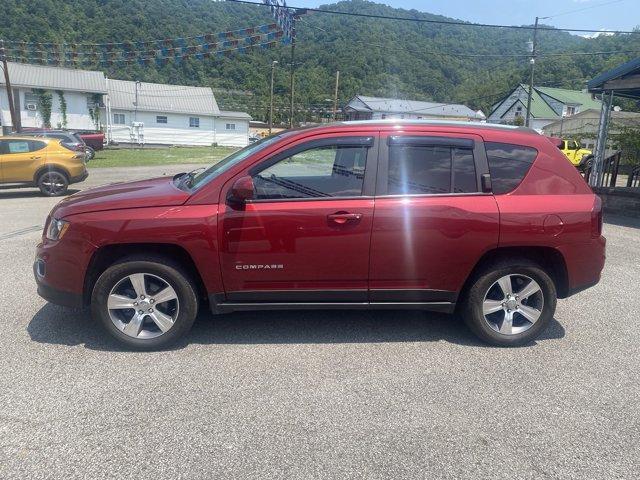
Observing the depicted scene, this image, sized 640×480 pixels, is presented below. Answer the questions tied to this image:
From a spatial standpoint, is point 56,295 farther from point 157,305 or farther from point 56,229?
point 157,305

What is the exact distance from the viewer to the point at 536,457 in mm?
2844

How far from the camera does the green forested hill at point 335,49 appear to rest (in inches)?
1496

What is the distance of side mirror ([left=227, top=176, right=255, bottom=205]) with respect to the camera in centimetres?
378

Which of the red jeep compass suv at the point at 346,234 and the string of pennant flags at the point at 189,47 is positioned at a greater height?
the string of pennant flags at the point at 189,47

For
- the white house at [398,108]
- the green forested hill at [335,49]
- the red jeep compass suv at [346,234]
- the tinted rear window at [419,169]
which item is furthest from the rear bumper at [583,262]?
the white house at [398,108]

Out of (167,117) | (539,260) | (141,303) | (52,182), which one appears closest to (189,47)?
(52,182)

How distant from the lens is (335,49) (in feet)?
140

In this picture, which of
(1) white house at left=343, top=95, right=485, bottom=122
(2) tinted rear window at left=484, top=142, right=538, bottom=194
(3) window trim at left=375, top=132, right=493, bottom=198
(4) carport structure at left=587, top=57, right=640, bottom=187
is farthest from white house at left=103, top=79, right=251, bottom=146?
(2) tinted rear window at left=484, top=142, right=538, bottom=194

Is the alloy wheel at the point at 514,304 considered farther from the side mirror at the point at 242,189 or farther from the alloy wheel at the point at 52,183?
the alloy wheel at the point at 52,183

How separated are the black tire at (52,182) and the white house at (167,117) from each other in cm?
3635

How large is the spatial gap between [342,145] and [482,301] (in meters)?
1.75

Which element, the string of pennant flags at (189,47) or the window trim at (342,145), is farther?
the string of pennant flags at (189,47)

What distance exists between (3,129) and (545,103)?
63516mm

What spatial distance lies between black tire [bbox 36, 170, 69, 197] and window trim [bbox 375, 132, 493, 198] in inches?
484
